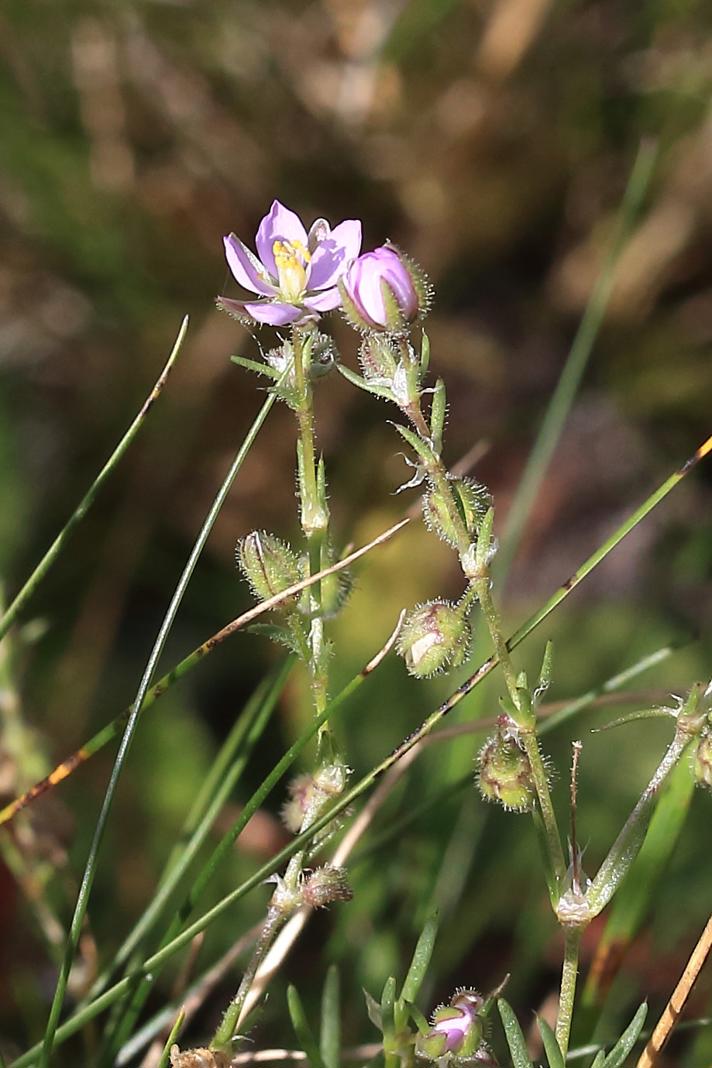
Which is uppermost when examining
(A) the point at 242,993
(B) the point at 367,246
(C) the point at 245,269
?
(B) the point at 367,246

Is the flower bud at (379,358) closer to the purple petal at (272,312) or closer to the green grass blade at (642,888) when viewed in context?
the purple petal at (272,312)

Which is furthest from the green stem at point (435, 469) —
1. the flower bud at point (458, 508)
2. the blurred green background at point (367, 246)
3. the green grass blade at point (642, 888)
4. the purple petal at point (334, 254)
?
the blurred green background at point (367, 246)

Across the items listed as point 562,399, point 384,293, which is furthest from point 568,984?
point 562,399

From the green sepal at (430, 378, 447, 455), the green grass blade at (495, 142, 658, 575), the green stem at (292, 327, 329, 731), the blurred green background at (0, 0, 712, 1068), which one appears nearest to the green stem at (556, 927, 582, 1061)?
the green stem at (292, 327, 329, 731)

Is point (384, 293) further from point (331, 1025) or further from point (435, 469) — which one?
point (331, 1025)

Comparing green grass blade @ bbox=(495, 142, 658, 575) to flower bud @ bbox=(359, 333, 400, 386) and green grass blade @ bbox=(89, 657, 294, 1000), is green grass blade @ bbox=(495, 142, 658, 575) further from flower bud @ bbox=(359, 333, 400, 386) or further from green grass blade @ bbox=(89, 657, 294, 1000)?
flower bud @ bbox=(359, 333, 400, 386)
